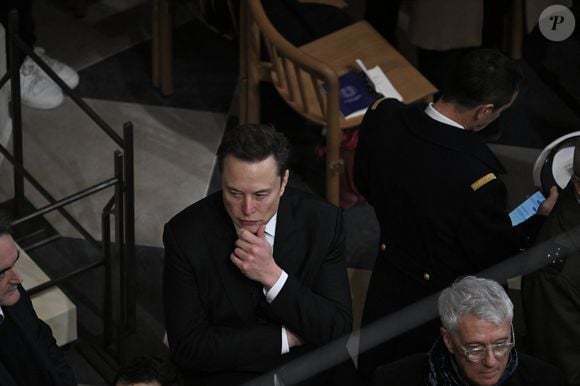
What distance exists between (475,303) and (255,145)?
2.17 ft

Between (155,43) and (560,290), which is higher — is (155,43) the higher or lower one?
the lower one

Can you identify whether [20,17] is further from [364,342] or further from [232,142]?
[232,142]

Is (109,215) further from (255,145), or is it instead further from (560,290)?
(560,290)

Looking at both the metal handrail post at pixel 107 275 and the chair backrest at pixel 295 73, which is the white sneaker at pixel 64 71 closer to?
the chair backrest at pixel 295 73

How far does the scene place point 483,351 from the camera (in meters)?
3.06

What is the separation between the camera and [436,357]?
323 cm

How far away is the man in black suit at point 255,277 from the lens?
316cm

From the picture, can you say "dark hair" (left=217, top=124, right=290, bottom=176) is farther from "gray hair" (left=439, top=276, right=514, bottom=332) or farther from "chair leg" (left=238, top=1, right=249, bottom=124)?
"chair leg" (left=238, top=1, right=249, bottom=124)

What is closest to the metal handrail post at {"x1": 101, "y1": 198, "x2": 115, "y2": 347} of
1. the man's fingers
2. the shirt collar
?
the man's fingers

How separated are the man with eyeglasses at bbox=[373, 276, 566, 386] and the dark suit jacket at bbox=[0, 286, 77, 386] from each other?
3.48 feet

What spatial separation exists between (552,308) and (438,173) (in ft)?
1.61

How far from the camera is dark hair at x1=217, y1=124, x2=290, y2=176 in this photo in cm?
309

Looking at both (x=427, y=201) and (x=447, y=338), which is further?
(x=427, y=201)

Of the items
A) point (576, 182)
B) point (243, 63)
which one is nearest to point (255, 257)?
point (576, 182)
